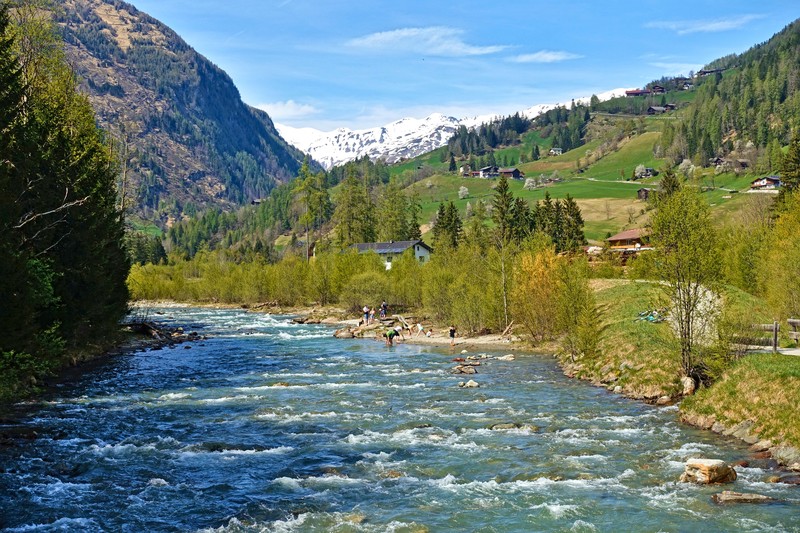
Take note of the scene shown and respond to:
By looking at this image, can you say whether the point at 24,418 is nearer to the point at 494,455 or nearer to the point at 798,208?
the point at 494,455

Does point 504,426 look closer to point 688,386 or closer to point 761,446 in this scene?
point 761,446

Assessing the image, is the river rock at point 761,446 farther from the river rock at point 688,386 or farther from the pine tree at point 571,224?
the pine tree at point 571,224

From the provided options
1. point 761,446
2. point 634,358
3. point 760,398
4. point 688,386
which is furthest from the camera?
point 634,358

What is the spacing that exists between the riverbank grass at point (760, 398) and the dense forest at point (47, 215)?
3052 centimetres

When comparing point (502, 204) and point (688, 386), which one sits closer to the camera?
point (688, 386)

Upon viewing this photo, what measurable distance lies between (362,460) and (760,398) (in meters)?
17.7

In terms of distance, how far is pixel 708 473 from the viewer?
72.2 feet

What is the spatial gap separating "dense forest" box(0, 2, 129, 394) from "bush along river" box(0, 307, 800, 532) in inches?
189

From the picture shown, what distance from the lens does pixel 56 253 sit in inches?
1657

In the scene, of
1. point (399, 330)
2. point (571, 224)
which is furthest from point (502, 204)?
point (399, 330)

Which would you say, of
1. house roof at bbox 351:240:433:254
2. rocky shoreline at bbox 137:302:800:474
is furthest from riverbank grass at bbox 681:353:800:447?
house roof at bbox 351:240:433:254

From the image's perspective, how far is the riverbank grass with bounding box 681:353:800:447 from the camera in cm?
2573

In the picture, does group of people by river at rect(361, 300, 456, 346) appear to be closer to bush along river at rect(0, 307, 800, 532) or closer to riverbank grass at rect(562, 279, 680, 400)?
riverbank grass at rect(562, 279, 680, 400)

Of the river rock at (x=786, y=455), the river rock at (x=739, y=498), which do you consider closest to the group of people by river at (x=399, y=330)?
the river rock at (x=786, y=455)
